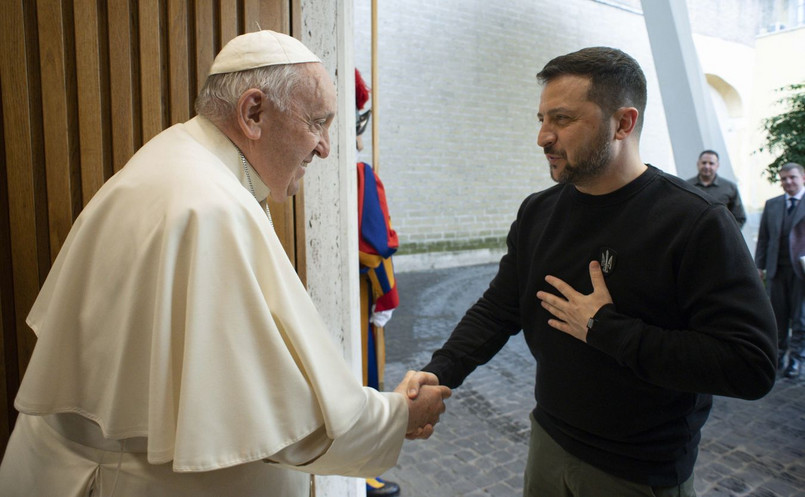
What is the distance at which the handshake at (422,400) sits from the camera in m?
1.69

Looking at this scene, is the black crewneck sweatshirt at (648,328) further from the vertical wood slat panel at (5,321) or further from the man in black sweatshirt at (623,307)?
the vertical wood slat panel at (5,321)

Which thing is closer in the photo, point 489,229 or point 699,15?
point 489,229

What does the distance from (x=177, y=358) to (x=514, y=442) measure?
3329 mm

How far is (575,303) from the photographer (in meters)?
1.53

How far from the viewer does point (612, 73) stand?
1556mm

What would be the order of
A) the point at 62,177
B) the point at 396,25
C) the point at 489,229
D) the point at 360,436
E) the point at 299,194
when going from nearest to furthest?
the point at 360,436
the point at 62,177
the point at 299,194
the point at 396,25
the point at 489,229

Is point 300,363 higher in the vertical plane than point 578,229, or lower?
lower

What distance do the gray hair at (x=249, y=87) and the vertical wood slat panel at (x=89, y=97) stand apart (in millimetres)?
720

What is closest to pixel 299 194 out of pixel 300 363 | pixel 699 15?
pixel 300 363

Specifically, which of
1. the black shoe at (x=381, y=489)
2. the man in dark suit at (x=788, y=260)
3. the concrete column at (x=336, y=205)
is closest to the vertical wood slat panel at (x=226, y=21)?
the concrete column at (x=336, y=205)

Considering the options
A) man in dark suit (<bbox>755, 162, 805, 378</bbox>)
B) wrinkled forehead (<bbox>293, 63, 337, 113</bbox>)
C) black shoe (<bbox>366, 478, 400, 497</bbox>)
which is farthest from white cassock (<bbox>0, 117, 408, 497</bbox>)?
man in dark suit (<bbox>755, 162, 805, 378</bbox>)

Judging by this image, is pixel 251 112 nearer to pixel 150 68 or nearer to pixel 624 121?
pixel 150 68

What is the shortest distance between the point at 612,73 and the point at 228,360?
4.15 feet

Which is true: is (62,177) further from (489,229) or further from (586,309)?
(489,229)
